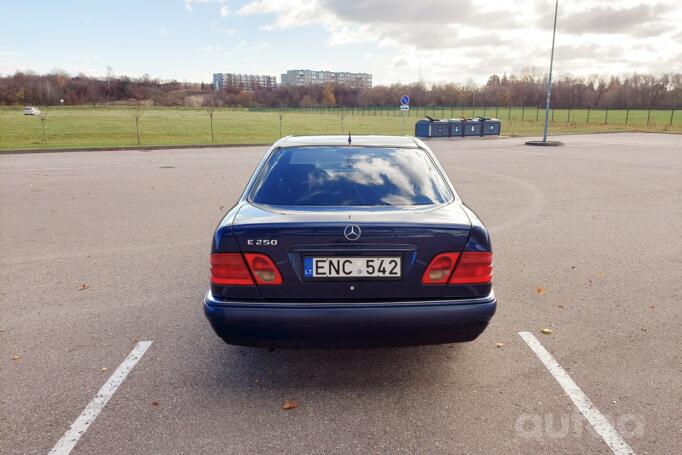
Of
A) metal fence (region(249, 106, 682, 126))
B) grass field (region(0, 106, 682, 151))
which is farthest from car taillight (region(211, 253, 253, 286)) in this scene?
metal fence (region(249, 106, 682, 126))

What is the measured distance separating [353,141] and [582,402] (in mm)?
2394

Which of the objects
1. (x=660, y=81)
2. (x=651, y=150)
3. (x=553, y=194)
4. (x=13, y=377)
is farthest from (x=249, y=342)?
(x=660, y=81)

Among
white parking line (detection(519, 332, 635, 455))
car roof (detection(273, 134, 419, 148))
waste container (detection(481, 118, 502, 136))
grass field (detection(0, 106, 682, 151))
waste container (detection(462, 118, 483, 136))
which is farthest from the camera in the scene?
waste container (detection(481, 118, 502, 136))

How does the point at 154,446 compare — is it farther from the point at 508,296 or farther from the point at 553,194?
the point at 553,194

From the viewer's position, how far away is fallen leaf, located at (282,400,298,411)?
9.39 feet

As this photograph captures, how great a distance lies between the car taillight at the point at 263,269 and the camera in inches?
109

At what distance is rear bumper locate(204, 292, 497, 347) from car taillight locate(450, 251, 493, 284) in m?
0.12

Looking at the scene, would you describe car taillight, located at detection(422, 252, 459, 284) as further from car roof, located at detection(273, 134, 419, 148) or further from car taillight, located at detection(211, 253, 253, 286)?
car roof, located at detection(273, 134, 419, 148)

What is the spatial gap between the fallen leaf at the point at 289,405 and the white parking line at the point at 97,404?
3.48ft

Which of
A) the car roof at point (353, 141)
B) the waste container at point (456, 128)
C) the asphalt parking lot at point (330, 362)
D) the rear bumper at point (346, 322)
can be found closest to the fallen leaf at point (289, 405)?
the asphalt parking lot at point (330, 362)

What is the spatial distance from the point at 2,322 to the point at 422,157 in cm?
369

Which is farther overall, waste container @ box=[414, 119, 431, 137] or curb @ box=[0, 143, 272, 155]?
waste container @ box=[414, 119, 431, 137]

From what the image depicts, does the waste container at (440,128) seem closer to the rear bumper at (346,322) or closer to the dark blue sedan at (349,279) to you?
the dark blue sedan at (349,279)

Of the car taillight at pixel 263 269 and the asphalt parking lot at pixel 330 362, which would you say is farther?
the car taillight at pixel 263 269
